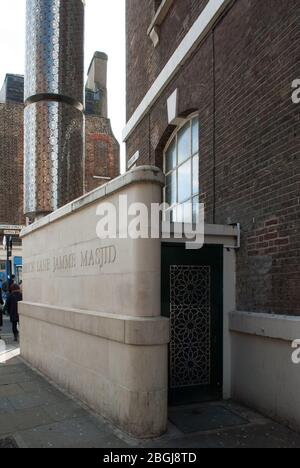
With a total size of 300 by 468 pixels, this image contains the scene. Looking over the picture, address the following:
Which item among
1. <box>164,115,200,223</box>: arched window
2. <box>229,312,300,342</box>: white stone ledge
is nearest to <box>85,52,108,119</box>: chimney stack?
<box>164,115,200,223</box>: arched window

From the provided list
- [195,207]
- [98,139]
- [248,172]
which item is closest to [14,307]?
[195,207]

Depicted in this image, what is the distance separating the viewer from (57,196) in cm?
866

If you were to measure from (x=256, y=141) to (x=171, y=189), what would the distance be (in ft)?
11.9

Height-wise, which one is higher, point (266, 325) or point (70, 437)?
point (266, 325)

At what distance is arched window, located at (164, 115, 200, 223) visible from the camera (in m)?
8.33

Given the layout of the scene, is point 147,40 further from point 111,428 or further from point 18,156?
point 18,156

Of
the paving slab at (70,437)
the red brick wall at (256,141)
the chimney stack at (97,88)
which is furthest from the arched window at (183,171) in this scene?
the chimney stack at (97,88)

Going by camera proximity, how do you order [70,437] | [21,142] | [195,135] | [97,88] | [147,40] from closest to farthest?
[70,437], [195,135], [147,40], [21,142], [97,88]

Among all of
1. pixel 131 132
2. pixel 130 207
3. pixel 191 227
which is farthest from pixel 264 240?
pixel 131 132

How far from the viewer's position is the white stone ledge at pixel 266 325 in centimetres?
506

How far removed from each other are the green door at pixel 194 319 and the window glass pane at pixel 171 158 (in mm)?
3667

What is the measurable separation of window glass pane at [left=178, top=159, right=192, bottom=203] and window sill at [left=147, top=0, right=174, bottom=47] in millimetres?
2843

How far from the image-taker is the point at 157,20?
9523mm

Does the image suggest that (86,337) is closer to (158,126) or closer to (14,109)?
(158,126)
